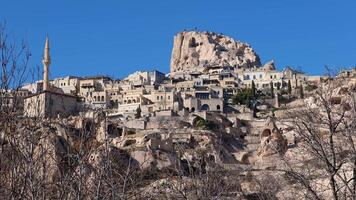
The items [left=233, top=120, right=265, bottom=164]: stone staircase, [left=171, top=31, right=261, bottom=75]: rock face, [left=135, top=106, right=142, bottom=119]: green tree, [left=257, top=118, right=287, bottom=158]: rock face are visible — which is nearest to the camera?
[left=257, top=118, right=287, bottom=158]: rock face

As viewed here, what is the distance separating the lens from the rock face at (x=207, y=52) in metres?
125

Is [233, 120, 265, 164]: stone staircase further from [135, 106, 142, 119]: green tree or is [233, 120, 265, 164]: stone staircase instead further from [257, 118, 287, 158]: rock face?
[135, 106, 142, 119]: green tree

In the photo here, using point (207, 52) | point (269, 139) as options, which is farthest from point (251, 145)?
point (207, 52)

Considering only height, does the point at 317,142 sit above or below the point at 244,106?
below

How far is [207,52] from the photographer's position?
12781 centimetres

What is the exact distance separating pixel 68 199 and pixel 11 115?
170cm

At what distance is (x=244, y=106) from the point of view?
79.8m

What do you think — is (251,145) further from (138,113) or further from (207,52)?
(207,52)

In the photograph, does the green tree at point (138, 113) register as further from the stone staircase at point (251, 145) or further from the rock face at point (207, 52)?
the rock face at point (207, 52)

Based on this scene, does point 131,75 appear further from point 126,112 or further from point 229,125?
point 229,125

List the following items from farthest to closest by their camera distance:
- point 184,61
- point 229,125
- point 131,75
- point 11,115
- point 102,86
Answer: point 184,61 < point 131,75 < point 102,86 < point 229,125 < point 11,115

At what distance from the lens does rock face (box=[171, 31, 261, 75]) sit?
411ft

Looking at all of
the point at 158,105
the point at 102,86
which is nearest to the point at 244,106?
the point at 158,105

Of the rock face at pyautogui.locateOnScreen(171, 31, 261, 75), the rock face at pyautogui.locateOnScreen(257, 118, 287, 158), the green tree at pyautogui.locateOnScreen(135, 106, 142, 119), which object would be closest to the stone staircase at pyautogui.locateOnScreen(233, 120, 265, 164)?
the rock face at pyautogui.locateOnScreen(257, 118, 287, 158)
